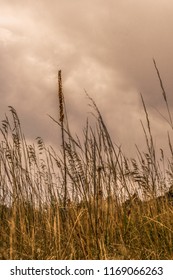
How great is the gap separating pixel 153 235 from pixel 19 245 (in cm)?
106

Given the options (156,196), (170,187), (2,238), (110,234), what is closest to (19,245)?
(2,238)

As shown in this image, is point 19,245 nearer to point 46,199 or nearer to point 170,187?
point 46,199

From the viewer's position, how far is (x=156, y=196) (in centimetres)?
447

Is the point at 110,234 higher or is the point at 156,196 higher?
the point at 156,196
